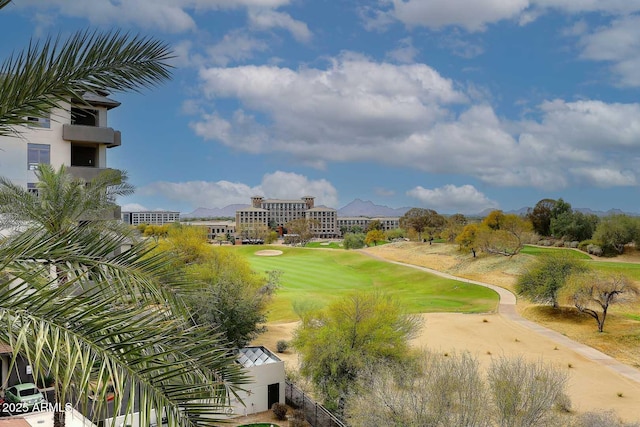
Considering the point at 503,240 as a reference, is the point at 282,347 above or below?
below

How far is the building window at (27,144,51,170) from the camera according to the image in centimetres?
2566

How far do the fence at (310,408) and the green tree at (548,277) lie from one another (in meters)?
23.6

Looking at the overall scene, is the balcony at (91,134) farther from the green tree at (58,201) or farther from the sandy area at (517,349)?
the sandy area at (517,349)

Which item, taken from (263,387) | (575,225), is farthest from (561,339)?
(575,225)

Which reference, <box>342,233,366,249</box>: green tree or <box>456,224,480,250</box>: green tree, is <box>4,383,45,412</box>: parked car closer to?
<box>456,224,480,250</box>: green tree

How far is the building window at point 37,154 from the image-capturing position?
1010 inches

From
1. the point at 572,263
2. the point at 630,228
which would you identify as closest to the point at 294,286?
the point at 572,263

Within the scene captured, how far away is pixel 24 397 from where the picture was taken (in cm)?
1844

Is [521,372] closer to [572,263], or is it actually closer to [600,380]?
[600,380]

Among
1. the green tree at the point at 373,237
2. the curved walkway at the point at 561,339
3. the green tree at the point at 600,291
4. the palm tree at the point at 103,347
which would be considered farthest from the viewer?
the green tree at the point at 373,237

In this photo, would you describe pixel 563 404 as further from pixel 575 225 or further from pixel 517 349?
pixel 575 225

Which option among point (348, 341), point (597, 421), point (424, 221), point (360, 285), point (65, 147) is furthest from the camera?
point (424, 221)

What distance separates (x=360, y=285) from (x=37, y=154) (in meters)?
39.5

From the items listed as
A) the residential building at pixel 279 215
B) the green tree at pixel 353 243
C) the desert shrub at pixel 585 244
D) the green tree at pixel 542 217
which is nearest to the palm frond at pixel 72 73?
the desert shrub at pixel 585 244
